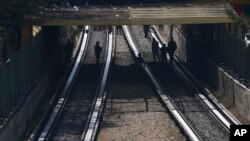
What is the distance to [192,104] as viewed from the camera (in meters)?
28.9

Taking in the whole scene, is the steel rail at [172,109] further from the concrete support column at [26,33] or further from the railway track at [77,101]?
the concrete support column at [26,33]

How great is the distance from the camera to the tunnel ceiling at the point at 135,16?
104 ft

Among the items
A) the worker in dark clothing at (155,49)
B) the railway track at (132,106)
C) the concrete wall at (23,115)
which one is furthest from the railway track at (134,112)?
the concrete wall at (23,115)

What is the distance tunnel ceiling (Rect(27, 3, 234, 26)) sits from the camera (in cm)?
3177

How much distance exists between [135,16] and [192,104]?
564 centimetres

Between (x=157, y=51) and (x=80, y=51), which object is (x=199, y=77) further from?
(x=80, y=51)

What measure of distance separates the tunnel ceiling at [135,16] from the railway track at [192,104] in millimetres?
3043

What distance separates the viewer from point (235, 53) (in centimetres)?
2941

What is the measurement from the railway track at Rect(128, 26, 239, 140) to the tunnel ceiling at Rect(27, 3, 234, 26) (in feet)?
9.98

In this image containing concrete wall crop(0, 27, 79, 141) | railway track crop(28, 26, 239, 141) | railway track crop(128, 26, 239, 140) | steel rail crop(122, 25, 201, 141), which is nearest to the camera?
concrete wall crop(0, 27, 79, 141)

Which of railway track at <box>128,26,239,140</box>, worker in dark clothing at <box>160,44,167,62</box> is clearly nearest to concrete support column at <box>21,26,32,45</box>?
railway track at <box>128,26,239,140</box>

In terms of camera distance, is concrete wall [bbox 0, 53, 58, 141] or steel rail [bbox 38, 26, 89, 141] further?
steel rail [bbox 38, 26, 89, 141]

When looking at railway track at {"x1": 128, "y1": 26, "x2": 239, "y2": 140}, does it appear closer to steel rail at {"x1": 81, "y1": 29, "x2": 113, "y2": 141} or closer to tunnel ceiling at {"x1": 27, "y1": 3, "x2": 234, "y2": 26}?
steel rail at {"x1": 81, "y1": 29, "x2": 113, "y2": 141}

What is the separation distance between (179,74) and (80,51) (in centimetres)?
1195
